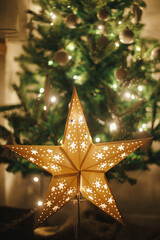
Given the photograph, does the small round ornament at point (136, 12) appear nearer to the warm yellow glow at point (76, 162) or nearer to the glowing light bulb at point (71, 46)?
the glowing light bulb at point (71, 46)

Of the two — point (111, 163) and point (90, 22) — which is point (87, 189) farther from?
point (90, 22)

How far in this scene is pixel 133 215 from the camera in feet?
5.48

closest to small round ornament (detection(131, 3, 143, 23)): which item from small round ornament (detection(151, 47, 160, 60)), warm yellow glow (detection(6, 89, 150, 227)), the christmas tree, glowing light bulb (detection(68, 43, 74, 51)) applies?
the christmas tree

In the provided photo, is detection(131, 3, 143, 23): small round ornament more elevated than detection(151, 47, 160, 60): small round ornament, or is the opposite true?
detection(131, 3, 143, 23): small round ornament

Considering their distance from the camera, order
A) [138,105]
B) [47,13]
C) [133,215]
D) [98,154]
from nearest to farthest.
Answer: [98,154]
[138,105]
[47,13]
[133,215]

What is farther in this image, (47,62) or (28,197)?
(28,197)

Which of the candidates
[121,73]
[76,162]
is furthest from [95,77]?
[76,162]

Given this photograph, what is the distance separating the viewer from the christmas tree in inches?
40.0

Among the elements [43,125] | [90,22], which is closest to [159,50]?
[90,22]

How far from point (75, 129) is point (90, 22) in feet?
2.50

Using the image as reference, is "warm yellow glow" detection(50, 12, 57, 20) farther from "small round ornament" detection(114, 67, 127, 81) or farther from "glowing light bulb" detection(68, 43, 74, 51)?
"small round ornament" detection(114, 67, 127, 81)

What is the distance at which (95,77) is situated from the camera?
1.21 meters

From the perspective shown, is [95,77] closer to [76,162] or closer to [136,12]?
[136,12]

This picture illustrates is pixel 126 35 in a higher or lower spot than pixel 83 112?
higher
